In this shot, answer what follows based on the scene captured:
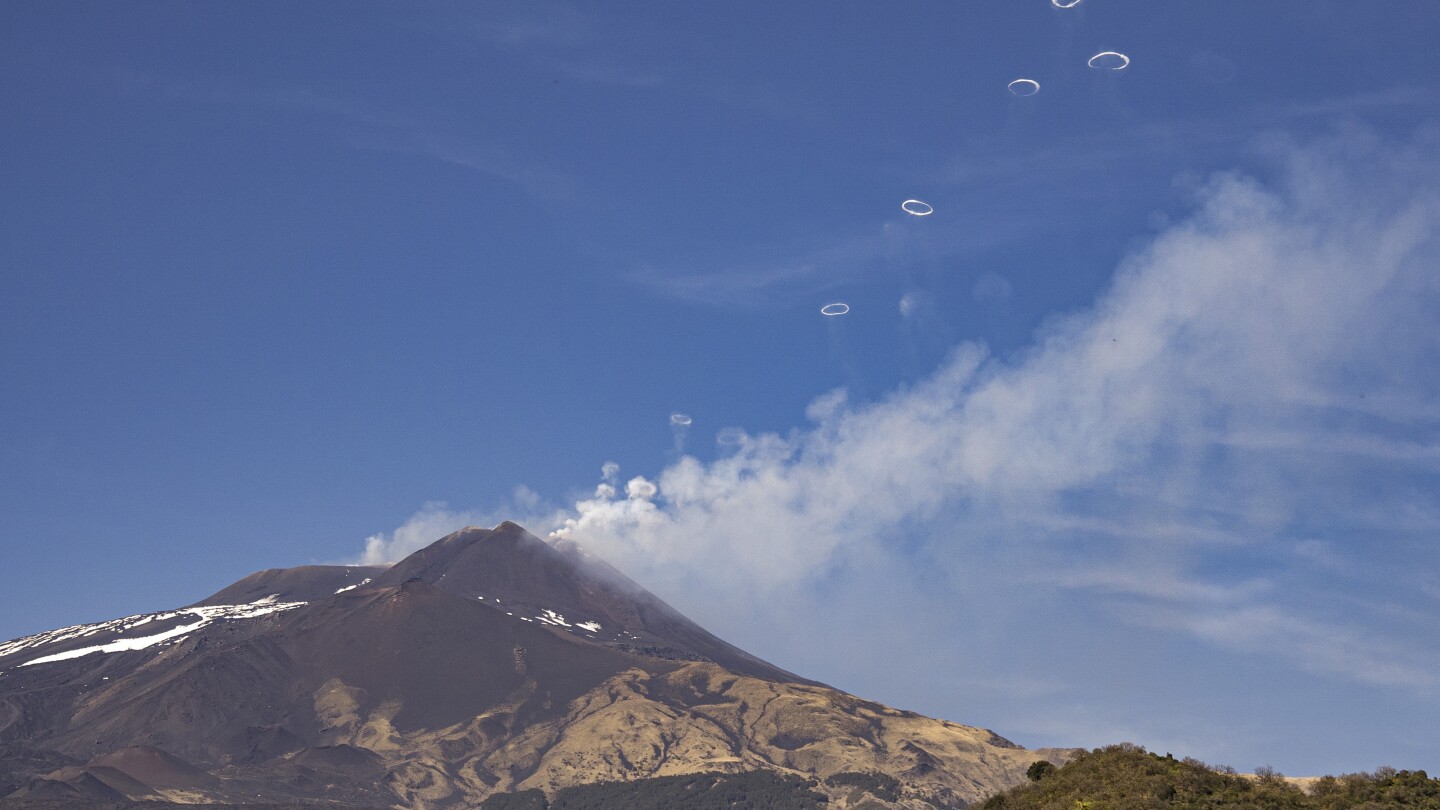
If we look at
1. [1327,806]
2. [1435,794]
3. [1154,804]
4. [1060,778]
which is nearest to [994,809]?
[1060,778]

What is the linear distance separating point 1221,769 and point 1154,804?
39.4ft

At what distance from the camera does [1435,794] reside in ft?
266

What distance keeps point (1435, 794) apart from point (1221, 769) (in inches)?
504

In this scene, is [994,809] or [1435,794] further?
[994,809]

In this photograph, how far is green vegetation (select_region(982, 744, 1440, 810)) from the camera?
80375 millimetres

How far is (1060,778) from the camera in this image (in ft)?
297

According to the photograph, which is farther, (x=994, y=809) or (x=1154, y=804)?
(x=994, y=809)

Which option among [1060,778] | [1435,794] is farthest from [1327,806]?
[1060,778]

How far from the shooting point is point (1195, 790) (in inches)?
3250

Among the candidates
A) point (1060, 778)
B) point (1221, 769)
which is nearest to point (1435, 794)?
point (1221, 769)

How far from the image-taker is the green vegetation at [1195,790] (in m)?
80.4

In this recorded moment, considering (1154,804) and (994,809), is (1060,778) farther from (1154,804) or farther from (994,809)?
(1154,804)

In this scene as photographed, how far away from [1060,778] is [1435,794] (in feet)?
70.7

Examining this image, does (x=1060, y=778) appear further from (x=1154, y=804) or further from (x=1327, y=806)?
(x=1327, y=806)
